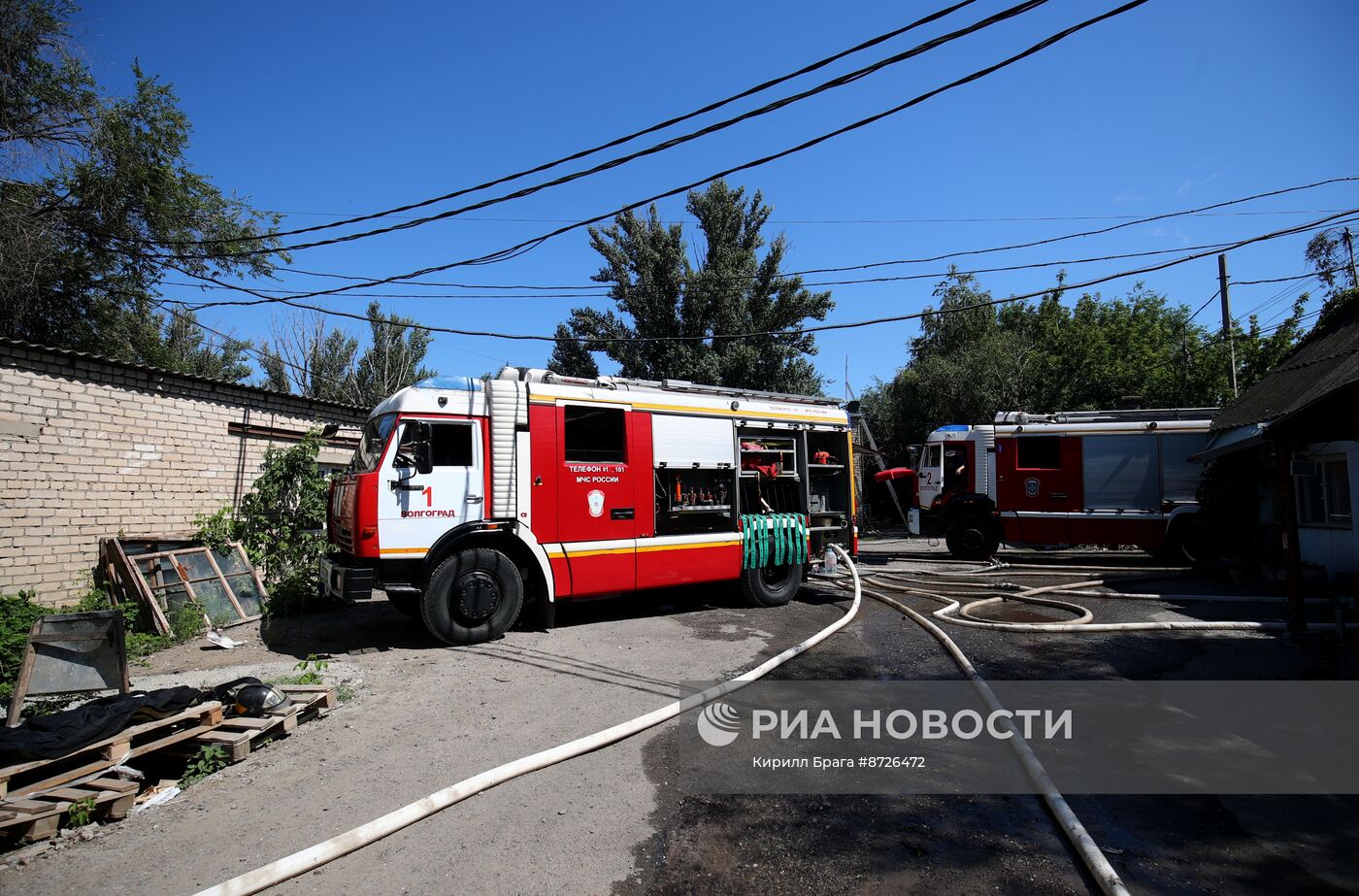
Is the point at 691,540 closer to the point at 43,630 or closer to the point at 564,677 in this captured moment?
the point at 564,677

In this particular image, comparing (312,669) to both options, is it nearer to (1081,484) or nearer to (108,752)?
(108,752)

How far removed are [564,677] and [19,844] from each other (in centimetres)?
378

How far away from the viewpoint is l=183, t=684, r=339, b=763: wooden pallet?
464cm

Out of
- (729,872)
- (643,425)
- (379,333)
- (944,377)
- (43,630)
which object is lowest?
(729,872)

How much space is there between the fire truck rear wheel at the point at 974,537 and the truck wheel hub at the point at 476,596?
11229 mm

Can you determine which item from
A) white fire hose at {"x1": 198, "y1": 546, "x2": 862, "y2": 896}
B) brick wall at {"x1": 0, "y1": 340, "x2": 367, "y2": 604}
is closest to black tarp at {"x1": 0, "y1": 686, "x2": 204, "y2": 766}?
white fire hose at {"x1": 198, "y1": 546, "x2": 862, "y2": 896}

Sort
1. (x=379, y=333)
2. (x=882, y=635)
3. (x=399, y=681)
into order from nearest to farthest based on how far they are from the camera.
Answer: (x=399, y=681), (x=882, y=635), (x=379, y=333)

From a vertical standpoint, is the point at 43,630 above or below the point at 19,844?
above

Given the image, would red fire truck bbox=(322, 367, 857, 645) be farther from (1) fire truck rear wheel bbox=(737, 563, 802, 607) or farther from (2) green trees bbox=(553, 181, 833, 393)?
(2) green trees bbox=(553, 181, 833, 393)

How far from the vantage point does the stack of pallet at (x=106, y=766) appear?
3633 mm

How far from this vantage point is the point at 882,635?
8.09m

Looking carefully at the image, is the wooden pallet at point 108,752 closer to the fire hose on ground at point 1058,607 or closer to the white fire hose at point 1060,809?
the white fire hose at point 1060,809

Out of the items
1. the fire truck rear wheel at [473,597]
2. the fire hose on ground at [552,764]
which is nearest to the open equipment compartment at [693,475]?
the fire truck rear wheel at [473,597]

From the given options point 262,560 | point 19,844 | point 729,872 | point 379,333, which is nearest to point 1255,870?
point 729,872
